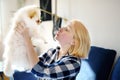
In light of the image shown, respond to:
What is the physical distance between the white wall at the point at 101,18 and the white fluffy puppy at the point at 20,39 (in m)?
1.01

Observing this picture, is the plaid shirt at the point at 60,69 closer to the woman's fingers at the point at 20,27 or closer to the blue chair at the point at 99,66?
the woman's fingers at the point at 20,27

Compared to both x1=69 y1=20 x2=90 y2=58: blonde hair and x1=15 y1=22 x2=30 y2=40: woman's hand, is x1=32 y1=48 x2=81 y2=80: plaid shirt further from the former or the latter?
x1=15 y1=22 x2=30 y2=40: woman's hand

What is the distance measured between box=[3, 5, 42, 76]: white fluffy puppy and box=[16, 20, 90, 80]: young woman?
0.12 ft

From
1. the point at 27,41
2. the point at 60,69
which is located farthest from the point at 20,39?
the point at 60,69

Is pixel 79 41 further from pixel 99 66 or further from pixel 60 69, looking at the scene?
pixel 99 66

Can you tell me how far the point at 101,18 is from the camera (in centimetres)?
222

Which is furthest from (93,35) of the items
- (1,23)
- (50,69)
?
(1,23)

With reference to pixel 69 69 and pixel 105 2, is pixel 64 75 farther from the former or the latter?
pixel 105 2

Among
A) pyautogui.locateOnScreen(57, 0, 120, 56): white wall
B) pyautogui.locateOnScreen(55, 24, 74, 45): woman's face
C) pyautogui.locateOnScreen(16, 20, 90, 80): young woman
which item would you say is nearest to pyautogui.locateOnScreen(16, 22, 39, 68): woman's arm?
pyautogui.locateOnScreen(16, 20, 90, 80): young woman

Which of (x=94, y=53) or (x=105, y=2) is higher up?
(x=105, y=2)

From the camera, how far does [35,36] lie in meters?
1.30

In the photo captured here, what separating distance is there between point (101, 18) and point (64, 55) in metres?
1.03

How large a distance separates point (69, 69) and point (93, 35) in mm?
1163

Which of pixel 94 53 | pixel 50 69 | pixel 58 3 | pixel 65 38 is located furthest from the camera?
pixel 58 3
